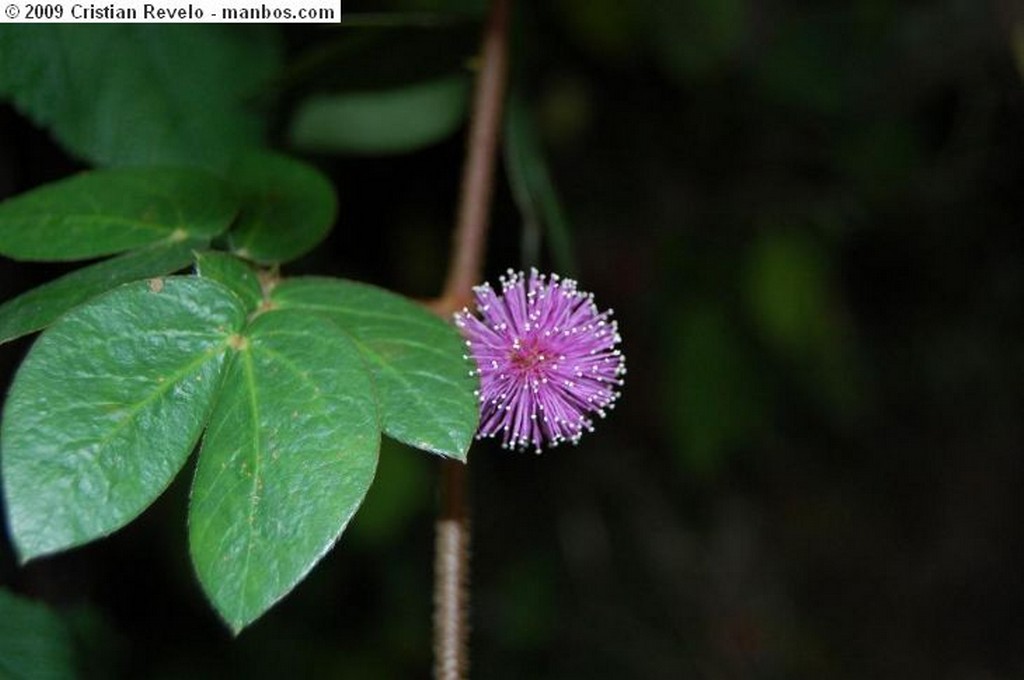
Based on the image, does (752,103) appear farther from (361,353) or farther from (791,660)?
(361,353)

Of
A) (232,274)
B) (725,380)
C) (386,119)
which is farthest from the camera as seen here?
(725,380)

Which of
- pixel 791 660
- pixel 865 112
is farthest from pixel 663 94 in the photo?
pixel 791 660

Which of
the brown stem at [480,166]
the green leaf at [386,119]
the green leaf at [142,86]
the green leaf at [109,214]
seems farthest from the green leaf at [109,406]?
the green leaf at [386,119]

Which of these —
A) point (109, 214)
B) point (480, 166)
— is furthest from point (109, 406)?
point (480, 166)

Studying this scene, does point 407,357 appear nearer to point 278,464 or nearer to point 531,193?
point 278,464

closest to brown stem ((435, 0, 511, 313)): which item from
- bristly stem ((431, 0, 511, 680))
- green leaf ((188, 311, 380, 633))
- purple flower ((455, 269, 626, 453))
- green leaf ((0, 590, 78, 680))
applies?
bristly stem ((431, 0, 511, 680))

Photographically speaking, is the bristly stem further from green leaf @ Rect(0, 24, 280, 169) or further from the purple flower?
green leaf @ Rect(0, 24, 280, 169)
